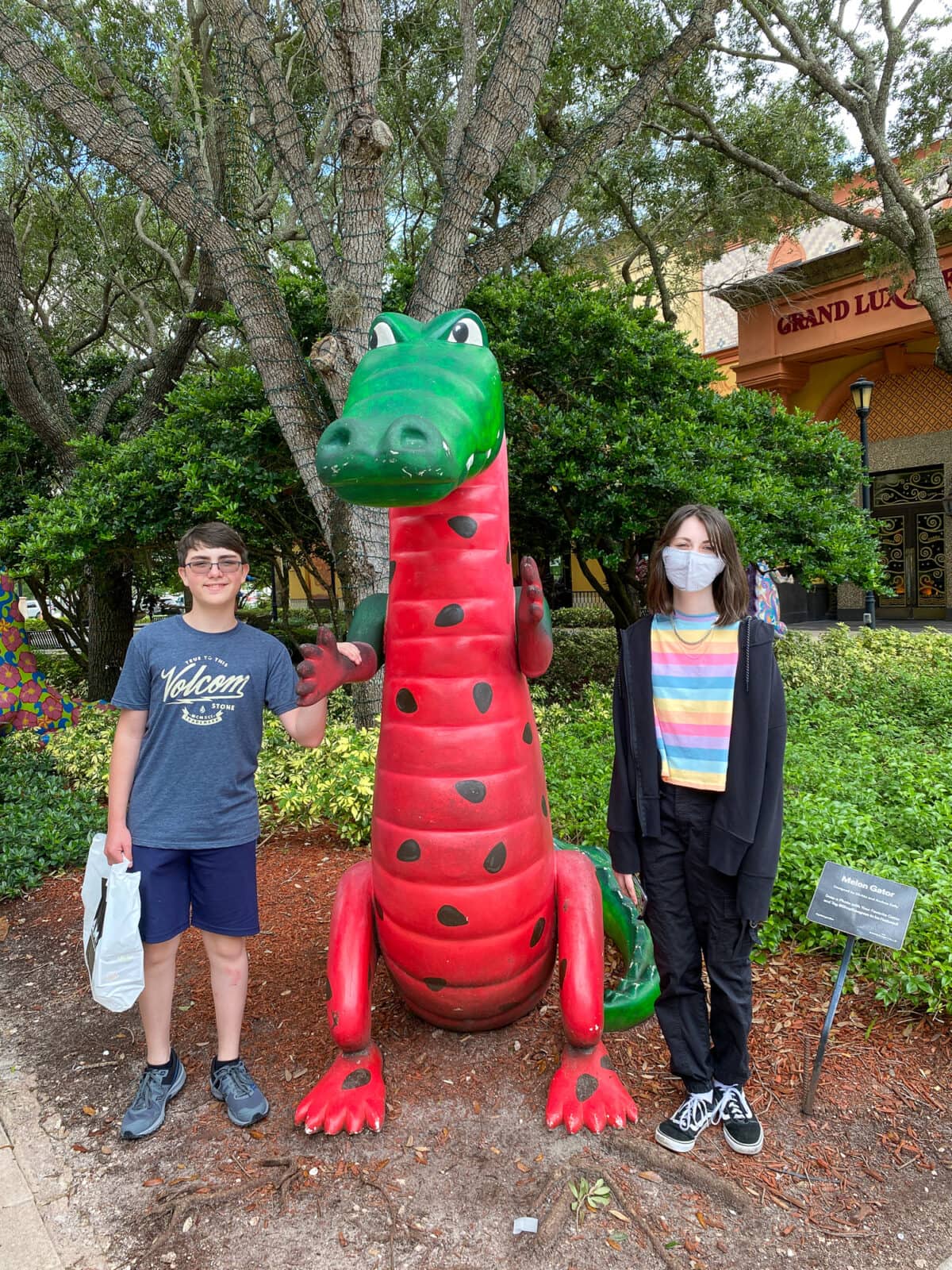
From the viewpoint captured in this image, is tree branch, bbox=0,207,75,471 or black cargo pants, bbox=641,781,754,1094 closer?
black cargo pants, bbox=641,781,754,1094

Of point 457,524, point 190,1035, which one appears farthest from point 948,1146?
point 190,1035

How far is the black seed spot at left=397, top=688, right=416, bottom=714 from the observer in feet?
7.21

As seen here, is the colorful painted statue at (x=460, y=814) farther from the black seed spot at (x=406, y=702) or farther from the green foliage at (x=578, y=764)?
the green foliage at (x=578, y=764)

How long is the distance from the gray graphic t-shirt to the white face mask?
113cm

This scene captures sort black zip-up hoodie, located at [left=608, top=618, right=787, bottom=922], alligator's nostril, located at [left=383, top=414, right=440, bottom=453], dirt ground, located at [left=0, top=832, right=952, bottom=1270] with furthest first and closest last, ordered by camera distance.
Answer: black zip-up hoodie, located at [left=608, top=618, right=787, bottom=922] → dirt ground, located at [left=0, top=832, right=952, bottom=1270] → alligator's nostril, located at [left=383, top=414, right=440, bottom=453]

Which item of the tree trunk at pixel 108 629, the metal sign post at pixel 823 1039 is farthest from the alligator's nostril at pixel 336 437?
the tree trunk at pixel 108 629

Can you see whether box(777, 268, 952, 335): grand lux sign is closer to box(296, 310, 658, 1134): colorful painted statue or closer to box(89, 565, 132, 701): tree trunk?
box(89, 565, 132, 701): tree trunk

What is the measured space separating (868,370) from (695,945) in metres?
16.1

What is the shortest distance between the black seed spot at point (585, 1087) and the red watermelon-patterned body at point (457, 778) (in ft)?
0.94

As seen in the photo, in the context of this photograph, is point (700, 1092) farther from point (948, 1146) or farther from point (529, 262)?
point (529, 262)

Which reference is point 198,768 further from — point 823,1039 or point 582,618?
point 582,618

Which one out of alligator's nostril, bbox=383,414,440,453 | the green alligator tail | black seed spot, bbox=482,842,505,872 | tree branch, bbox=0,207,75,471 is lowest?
the green alligator tail

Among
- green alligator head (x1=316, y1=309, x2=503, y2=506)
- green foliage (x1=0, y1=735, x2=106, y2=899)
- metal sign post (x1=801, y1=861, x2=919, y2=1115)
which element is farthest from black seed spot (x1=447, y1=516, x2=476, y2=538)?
green foliage (x1=0, y1=735, x2=106, y2=899)

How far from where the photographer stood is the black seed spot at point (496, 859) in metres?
2.14
